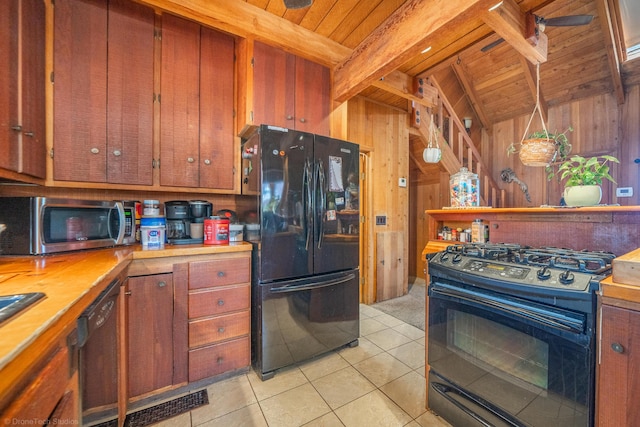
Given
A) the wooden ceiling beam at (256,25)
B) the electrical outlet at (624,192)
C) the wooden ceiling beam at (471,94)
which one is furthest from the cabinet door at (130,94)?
the electrical outlet at (624,192)

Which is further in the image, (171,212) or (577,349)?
(171,212)

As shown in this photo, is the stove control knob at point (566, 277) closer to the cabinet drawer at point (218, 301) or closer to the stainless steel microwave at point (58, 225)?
the cabinet drawer at point (218, 301)

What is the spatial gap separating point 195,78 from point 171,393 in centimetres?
226

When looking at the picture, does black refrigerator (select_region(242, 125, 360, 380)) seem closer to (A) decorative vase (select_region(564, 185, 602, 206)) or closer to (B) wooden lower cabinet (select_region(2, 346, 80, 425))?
(B) wooden lower cabinet (select_region(2, 346, 80, 425))

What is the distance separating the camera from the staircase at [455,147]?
3731mm

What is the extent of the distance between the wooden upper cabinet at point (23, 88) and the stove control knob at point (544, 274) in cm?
243

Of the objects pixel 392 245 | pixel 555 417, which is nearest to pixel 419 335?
pixel 392 245

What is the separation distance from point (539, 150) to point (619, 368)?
1413 millimetres

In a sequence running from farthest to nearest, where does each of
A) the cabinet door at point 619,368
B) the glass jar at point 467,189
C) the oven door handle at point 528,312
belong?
the glass jar at point 467,189 < the oven door handle at point 528,312 < the cabinet door at point 619,368

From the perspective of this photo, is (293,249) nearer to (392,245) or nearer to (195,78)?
(195,78)

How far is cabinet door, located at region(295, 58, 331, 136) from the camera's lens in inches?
89.1

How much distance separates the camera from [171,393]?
1.65 meters

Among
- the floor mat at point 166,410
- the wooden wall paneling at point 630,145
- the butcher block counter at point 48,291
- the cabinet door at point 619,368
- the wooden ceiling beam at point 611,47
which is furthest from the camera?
the wooden wall paneling at point 630,145

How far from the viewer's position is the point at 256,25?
6.40ft
